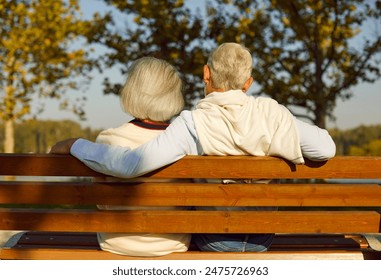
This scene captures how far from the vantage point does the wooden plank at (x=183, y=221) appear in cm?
337

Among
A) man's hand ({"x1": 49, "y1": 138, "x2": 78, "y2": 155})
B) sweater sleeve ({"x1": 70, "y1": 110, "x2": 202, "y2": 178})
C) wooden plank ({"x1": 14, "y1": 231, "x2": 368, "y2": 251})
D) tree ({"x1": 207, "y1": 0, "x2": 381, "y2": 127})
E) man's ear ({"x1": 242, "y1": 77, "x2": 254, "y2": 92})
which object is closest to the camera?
sweater sleeve ({"x1": 70, "y1": 110, "x2": 202, "y2": 178})

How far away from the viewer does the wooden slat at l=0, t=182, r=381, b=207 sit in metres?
3.32

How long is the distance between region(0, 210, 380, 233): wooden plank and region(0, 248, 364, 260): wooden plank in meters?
0.15

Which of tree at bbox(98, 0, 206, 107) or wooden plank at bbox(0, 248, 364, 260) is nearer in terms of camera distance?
wooden plank at bbox(0, 248, 364, 260)

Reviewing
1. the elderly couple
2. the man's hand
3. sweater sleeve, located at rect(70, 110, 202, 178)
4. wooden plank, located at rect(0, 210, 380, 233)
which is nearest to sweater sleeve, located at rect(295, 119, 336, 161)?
the elderly couple

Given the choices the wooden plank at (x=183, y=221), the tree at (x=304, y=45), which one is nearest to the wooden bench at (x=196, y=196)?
the wooden plank at (x=183, y=221)

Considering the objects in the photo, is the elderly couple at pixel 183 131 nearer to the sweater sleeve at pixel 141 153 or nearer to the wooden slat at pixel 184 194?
the sweater sleeve at pixel 141 153

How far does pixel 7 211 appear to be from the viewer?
3.46 metres

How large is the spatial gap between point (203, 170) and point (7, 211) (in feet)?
3.30

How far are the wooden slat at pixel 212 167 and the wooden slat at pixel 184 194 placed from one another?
0.06 metres

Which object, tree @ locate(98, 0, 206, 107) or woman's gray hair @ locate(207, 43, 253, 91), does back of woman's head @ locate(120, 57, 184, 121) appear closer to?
woman's gray hair @ locate(207, 43, 253, 91)

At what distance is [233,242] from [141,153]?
2.39ft

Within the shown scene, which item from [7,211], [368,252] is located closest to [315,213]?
[368,252]
